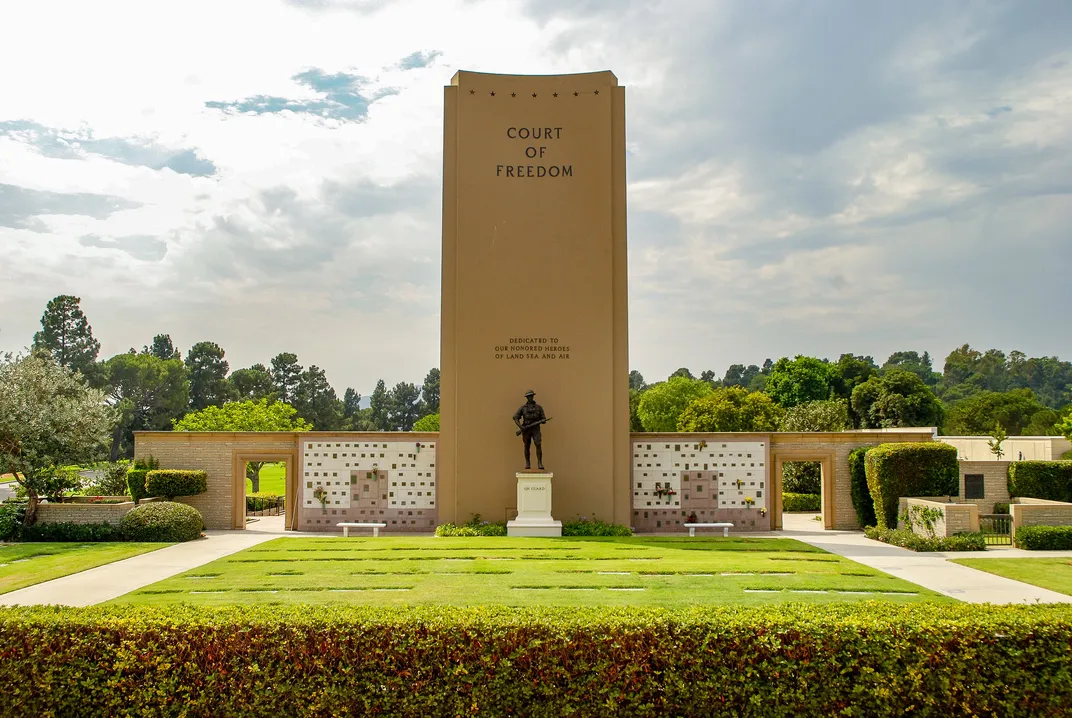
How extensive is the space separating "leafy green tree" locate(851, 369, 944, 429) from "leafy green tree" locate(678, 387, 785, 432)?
8801 millimetres

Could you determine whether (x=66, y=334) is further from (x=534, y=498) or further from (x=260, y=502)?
(x=534, y=498)

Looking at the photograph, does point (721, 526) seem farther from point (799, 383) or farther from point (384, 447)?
point (799, 383)

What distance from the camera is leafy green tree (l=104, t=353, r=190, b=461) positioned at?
6281cm

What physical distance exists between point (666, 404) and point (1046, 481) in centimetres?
3754

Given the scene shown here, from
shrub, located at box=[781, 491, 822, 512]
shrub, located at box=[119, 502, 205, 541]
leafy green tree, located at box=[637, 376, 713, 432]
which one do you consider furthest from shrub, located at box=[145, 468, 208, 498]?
leafy green tree, located at box=[637, 376, 713, 432]

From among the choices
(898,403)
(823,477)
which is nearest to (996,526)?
(823,477)

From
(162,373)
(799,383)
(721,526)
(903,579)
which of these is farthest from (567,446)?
(162,373)

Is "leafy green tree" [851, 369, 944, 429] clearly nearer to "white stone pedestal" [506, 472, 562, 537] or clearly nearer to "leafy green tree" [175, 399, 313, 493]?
"leafy green tree" [175, 399, 313, 493]

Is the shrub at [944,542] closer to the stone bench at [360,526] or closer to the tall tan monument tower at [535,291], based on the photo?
the tall tan monument tower at [535,291]

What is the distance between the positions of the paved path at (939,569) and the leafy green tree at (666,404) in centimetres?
3726

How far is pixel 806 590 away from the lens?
1152cm

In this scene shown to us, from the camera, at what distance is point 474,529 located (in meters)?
18.4

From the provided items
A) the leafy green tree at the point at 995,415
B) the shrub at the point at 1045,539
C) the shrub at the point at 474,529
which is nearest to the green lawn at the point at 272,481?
the shrub at the point at 474,529

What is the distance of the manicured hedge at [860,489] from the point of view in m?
20.8
